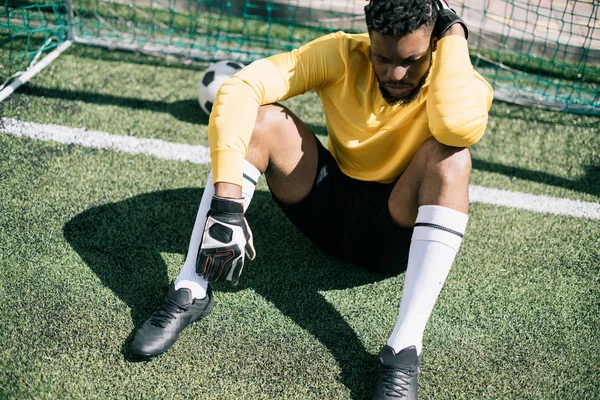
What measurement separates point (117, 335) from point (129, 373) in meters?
0.19

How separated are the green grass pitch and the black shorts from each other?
8.8 inches

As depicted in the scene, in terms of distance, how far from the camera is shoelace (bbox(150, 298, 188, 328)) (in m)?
2.36

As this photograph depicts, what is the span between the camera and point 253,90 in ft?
7.51

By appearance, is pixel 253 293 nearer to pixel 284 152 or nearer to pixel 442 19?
pixel 284 152

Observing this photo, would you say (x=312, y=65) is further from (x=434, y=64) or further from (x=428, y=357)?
(x=428, y=357)

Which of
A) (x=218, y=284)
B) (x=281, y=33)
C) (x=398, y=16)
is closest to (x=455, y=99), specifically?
(x=398, y=16)

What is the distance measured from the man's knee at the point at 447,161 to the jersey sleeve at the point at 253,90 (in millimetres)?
500

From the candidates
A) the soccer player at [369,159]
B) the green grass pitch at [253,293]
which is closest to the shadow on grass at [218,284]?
the green grass pitch at [253,293]

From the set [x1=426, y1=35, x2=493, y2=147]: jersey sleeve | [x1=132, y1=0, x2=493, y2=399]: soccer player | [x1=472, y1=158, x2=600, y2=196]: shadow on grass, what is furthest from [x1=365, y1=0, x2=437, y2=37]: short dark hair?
[x1=472, y1=158, x2=600, y2=196]: shadow on grass

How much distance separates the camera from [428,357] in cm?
243

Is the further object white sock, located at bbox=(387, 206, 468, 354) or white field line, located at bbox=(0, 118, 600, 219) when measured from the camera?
white field line, located at bbox=(0, 118, 600, 219)

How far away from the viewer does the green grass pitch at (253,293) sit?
7.50ft

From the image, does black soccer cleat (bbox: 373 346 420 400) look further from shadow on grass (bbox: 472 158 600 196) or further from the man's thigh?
shadow on grass (bbox: 472 158 600 196)

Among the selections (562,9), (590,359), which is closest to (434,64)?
(590,359)
